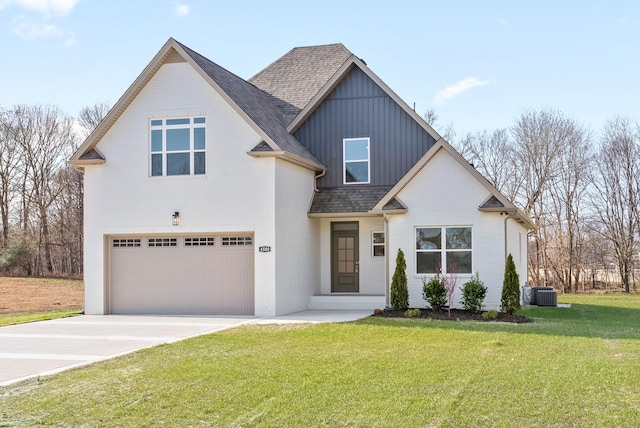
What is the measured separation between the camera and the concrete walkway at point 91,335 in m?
11.2

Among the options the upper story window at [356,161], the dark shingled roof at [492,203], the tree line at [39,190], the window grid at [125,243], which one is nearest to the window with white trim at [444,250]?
the dark shingled roof at [492,203]

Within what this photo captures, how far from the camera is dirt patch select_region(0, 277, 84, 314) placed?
85.3 feet

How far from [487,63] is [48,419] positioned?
18855 mm

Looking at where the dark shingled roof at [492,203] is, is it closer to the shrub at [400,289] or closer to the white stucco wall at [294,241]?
the shrub at [400,289]

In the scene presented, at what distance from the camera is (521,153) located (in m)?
37.8

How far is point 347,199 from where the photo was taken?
70.3 feet

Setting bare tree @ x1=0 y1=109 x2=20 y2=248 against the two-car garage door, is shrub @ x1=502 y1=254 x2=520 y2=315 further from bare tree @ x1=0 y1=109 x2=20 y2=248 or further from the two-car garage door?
bare tree @ x1=0 y1=109 x2=20 y2=248

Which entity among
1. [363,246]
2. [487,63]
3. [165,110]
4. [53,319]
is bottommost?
[53,319]

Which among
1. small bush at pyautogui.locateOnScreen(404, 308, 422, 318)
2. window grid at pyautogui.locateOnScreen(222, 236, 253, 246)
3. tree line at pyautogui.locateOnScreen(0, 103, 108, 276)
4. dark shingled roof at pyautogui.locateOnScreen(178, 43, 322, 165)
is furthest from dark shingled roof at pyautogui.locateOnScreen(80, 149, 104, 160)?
tree line at pyautogui.locateOnScreen(0, 103, 108, 276)

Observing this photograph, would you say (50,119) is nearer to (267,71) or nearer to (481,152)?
(267,71)

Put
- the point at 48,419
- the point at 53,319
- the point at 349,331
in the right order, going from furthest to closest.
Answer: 1. the point at 53,319
2. the point at 349,331
3. the point at 48,419

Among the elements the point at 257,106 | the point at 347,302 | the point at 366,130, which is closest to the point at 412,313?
the point at 347,302

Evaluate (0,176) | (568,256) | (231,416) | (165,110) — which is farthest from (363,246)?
(0,176)

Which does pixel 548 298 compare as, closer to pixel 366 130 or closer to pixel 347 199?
pixel 347 199
